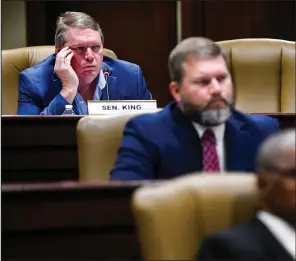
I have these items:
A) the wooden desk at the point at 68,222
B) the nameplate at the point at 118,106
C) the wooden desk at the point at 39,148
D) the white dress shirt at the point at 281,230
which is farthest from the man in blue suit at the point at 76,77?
the white dress shirt at the point at 281,230

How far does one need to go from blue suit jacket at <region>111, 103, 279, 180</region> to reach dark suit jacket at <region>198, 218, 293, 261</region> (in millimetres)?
465

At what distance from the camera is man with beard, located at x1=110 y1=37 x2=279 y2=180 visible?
1.60m

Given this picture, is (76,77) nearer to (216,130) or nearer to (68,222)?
(216,130)

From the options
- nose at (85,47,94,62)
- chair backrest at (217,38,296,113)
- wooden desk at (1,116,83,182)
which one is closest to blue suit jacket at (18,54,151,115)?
nose at (85,47,94,62)

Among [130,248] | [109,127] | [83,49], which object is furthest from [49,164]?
[130,248]

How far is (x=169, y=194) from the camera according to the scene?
46.3 inches

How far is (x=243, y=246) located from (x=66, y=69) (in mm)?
1477

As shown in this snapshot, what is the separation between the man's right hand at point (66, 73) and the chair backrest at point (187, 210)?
49.2 inches

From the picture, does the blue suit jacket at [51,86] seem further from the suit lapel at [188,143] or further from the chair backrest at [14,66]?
the suit lapel at [188,143]

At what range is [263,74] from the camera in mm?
2990

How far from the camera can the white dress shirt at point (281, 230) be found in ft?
3.68

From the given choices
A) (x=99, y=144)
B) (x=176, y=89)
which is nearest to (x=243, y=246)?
(x=176, y=89)

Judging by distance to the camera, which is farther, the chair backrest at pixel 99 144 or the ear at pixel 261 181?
the chair backrest at pixel 99 144

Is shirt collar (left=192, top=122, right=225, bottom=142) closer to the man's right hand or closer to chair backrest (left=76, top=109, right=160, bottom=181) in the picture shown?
chair backrest (left=76, top=109, right=160, bottom=181)
